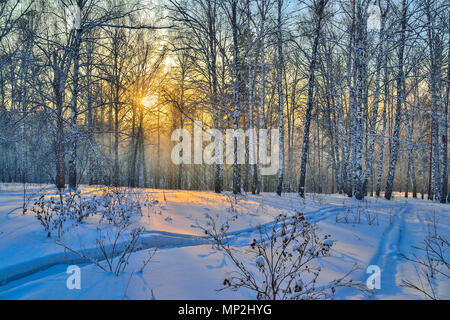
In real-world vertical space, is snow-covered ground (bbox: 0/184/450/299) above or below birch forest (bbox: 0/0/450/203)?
below

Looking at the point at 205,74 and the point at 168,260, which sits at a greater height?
the point at 205,74

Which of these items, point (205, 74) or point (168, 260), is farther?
point (205, 74)

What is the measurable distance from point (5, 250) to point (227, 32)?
1321cm

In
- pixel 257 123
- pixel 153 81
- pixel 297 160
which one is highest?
pixel 153 81

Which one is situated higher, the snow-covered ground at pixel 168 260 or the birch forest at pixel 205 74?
the birch forest at pixel 205 74

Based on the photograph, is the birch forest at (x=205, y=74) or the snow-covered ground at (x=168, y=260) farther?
the birch forest at (x=205, y=74)

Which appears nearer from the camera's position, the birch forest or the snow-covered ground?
the snow-covered ground

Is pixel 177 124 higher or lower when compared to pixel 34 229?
higher
